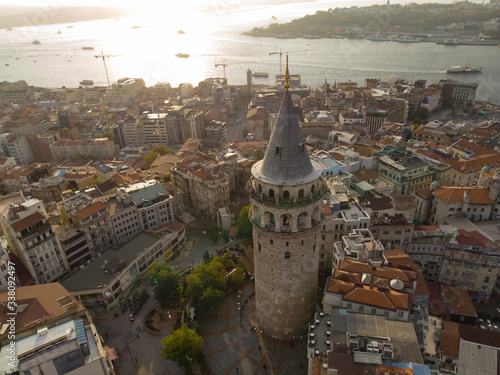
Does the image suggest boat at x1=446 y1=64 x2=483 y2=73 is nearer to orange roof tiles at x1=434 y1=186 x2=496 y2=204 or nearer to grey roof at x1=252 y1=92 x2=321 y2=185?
orange roof tiles at x1=434 y1=186 x2=496 y2=204

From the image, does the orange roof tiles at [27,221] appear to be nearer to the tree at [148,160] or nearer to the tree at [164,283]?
the tree at [164,283]

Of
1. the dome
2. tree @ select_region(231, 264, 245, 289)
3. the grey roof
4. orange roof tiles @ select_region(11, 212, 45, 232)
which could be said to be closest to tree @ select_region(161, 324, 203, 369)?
tree @ select_region(231, 264, 245, 289)

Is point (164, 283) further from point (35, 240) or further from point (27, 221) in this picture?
point (27, 221)

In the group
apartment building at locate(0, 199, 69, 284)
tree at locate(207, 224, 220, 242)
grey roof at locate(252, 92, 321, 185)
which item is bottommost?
tree at locate(207, 224, 220, 242)

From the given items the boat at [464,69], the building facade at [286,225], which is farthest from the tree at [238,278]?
the boat at [464,69]

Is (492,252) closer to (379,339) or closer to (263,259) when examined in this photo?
(379,339)
